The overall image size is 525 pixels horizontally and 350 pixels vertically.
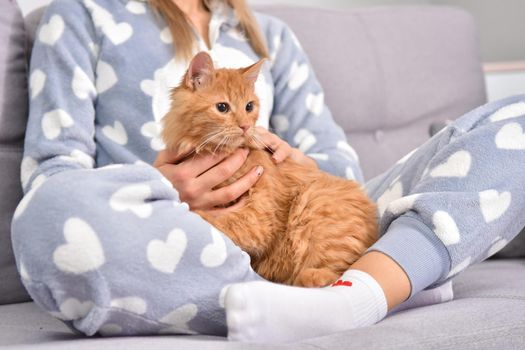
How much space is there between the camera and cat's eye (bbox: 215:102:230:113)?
4.48 feet

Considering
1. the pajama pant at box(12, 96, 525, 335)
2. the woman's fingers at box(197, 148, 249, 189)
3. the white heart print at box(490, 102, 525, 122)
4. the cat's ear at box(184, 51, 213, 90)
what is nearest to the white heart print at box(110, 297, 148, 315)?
the pajama pant at box(12, 96, 525, 335)

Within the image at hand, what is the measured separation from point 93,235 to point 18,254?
0.15m

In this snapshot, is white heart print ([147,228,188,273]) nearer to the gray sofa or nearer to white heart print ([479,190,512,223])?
the gray sofa

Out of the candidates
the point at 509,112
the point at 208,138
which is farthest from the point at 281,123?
the point at 509,112

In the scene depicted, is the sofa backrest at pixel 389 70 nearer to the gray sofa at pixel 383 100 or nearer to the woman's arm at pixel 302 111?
the gray sofa at pixel 383 100

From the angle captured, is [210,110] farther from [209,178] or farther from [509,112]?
[509,112]

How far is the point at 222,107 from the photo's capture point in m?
1.37

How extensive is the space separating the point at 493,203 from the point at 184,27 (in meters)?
0.93

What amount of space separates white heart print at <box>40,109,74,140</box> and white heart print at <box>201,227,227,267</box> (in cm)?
62

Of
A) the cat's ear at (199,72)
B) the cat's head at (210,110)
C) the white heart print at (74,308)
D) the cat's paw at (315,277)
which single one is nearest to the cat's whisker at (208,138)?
the cat's head at (210,110)

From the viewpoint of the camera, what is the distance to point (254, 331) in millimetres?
1051

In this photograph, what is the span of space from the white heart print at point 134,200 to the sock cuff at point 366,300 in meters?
0.38

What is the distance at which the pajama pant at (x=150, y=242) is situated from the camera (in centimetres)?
105

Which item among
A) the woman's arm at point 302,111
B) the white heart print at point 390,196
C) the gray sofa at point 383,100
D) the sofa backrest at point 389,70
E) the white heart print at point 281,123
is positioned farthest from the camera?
the sofa backrest at point 389,70
